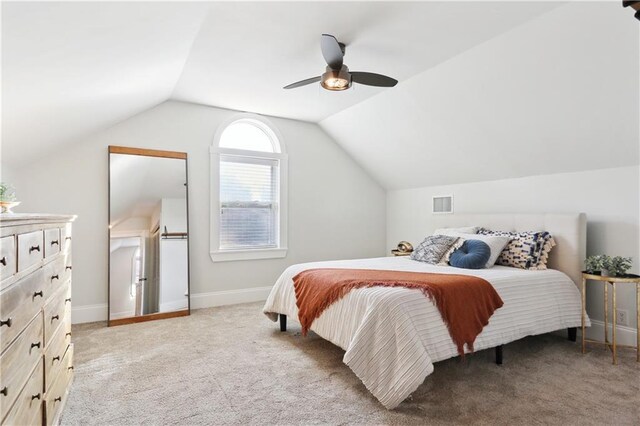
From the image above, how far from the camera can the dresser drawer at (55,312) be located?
1.62 m

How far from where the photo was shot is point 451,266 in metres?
3.33

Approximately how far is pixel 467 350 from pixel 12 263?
95.8 inches

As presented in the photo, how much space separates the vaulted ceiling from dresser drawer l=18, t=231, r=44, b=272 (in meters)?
0.81

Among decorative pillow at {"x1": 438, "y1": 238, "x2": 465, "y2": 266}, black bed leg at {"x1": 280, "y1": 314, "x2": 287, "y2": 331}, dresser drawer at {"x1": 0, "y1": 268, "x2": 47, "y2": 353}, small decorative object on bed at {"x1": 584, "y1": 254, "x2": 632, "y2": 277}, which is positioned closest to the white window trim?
black bed leg at {"x1": 280, "y1": 314, "x2": 287, "y2": 331}

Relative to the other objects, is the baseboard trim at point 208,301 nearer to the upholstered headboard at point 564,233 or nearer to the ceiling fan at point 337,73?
the ceiling fan at point 337,73

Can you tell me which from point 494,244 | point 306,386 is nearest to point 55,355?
point 306,386

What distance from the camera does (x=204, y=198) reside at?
14.2 feet

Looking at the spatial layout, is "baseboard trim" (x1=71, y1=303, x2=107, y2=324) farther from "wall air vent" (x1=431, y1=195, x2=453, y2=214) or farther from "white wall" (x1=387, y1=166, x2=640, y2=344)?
"white wall" (x1=387, y1=166, x2=640, y2=344)

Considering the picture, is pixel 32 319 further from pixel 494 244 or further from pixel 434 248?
pixel 494 244

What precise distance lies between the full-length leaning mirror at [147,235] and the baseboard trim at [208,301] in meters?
0.19

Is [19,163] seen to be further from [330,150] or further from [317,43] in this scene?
[330,150]

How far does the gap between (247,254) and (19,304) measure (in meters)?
3.35

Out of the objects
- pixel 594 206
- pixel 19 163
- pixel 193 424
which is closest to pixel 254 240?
pixel 19 163

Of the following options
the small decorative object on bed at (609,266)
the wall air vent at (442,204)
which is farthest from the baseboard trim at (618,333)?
the wall air vent at (442,204)
